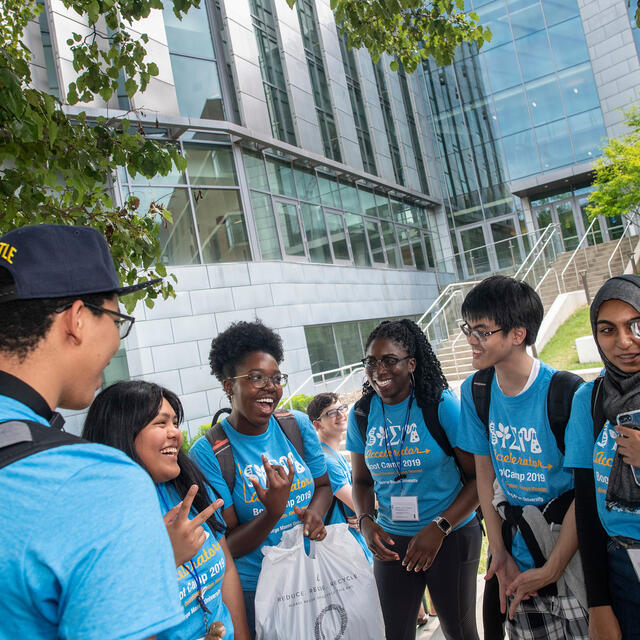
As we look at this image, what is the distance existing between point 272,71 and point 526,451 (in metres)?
16.7

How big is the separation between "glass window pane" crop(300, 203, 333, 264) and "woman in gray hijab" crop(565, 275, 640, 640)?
14465mm

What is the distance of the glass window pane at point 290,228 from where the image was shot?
→ 611 inches

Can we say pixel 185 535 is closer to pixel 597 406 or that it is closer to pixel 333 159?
pixel 597 406

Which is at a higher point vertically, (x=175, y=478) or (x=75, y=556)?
(x=75, y=556)

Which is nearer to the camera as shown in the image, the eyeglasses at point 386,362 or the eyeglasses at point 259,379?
the eyeglasses at point 259,379

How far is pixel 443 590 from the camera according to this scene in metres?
2.84

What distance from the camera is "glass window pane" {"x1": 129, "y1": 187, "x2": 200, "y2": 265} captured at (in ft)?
41.8

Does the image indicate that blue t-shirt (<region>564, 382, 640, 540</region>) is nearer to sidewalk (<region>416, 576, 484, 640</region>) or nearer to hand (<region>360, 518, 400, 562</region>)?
hand (<region>360, 518, 400, 562</region>)

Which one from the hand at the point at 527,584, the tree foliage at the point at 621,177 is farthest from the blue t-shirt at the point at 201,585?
the tree foliage at the point at 621,177

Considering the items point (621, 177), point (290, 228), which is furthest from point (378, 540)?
point (621, 177)

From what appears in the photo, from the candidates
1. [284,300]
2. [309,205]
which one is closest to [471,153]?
[309,205]

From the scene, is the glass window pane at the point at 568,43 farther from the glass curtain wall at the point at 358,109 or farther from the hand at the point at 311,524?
the hand at the point at 311,524

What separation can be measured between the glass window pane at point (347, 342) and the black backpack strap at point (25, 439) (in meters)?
15.7

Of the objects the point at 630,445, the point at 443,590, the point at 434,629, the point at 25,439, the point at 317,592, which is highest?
the point at 25,439
